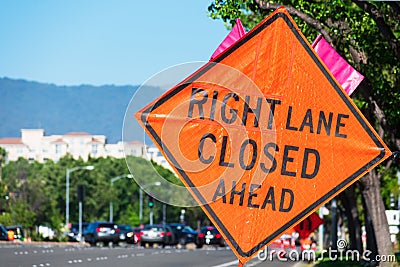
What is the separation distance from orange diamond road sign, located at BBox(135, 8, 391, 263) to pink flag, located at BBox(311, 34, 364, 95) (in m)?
2.11

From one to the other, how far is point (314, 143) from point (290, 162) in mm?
292

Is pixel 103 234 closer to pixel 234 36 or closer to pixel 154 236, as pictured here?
pixel 154 236

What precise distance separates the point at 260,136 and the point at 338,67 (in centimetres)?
293

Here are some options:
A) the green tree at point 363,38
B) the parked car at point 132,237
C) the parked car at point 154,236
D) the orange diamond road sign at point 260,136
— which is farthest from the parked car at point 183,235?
the orange diamond road sign at point 260,136

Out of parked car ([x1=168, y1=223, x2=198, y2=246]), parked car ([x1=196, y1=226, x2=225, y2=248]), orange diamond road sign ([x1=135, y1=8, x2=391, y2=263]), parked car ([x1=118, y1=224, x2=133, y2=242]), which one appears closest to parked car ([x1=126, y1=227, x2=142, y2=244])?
parked car ([x1=118, y1=224, x2=133, y2=242])

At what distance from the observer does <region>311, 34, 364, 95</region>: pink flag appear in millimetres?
12516

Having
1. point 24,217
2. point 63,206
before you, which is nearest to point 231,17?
point 24,217

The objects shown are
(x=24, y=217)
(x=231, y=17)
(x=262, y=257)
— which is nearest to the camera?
(x=231, y=17)

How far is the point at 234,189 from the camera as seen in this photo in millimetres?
10086

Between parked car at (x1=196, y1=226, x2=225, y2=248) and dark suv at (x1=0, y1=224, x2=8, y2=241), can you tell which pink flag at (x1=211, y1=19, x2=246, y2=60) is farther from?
parked car at (x1=196, y1=226, x2=225, y2=248)

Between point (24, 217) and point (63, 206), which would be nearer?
point (24, 217)

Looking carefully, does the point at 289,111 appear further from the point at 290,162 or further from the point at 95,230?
the point at 95,230

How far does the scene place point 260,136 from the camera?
10117 millimetres

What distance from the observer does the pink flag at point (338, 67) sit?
41.1 ft
